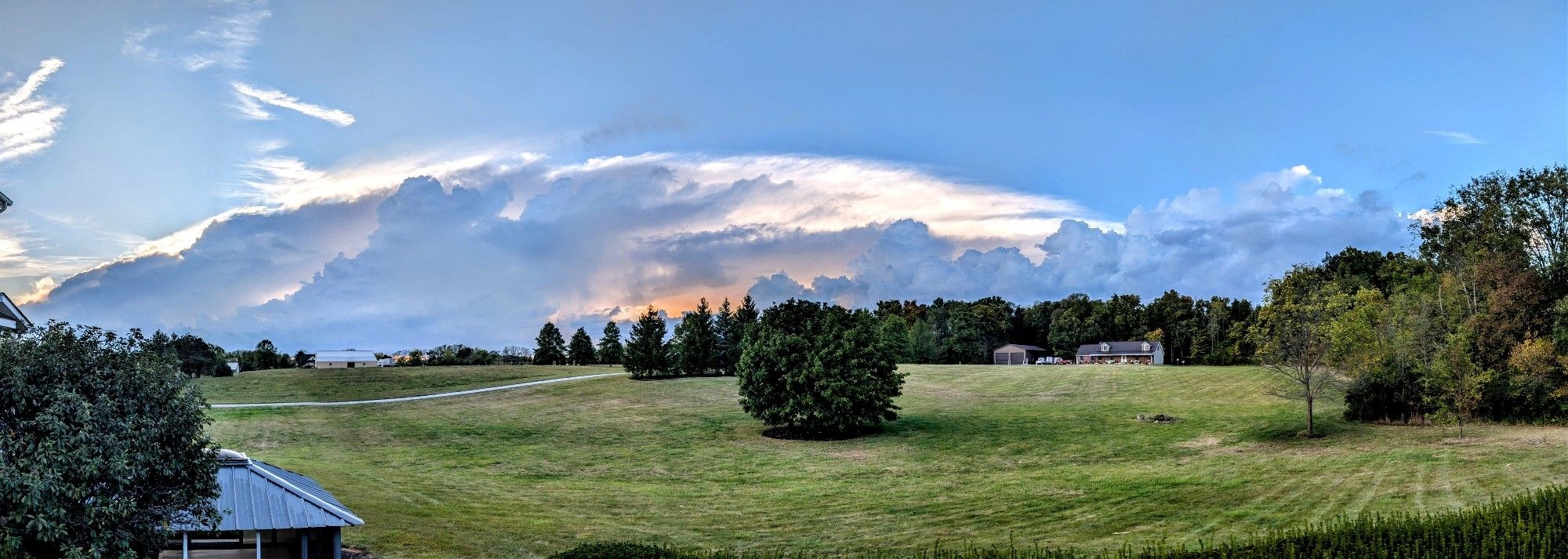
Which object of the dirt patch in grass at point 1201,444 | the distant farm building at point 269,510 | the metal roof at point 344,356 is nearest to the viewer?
the distant farm building at point 269,510

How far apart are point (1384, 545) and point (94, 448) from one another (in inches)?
787

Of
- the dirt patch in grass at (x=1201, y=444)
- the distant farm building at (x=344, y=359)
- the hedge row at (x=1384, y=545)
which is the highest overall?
the distant farm building at (x=344, y=359)

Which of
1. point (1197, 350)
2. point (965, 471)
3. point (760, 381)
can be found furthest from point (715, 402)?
point (1197, 350)

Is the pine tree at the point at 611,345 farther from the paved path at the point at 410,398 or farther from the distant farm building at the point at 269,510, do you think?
the distant farm building at the point at 269,510

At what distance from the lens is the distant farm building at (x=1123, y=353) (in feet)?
367

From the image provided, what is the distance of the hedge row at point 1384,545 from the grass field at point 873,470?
6145mm

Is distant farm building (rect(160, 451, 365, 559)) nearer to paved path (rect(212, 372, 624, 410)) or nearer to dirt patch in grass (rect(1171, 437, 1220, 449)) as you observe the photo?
dirt patch in grass (rect(1171, 437, 1220, 449))

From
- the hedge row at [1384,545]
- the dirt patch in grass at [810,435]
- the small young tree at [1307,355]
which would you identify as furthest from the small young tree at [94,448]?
the small young tree at [1307,355]

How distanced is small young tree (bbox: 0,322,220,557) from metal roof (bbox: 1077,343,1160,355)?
110406 mm

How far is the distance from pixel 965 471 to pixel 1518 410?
2601 cm

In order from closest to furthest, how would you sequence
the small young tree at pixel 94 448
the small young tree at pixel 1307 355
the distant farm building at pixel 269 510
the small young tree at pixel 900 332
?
the small young tree at pixel 94 448 → the distant farm building at pixel 269 510 → the small young tree at pixel 1307 355 → the small young tree at pixel 900 332

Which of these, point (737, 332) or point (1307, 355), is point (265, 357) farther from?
point (1307, 355)

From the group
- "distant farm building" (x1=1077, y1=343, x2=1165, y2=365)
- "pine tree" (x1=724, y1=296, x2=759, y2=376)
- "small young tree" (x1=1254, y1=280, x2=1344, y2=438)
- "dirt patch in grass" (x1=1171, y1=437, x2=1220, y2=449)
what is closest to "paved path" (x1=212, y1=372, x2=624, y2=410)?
Answer: "pine tree" (x1=724, y1=296, x2=759, y2=376)

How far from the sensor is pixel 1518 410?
41281 mm
